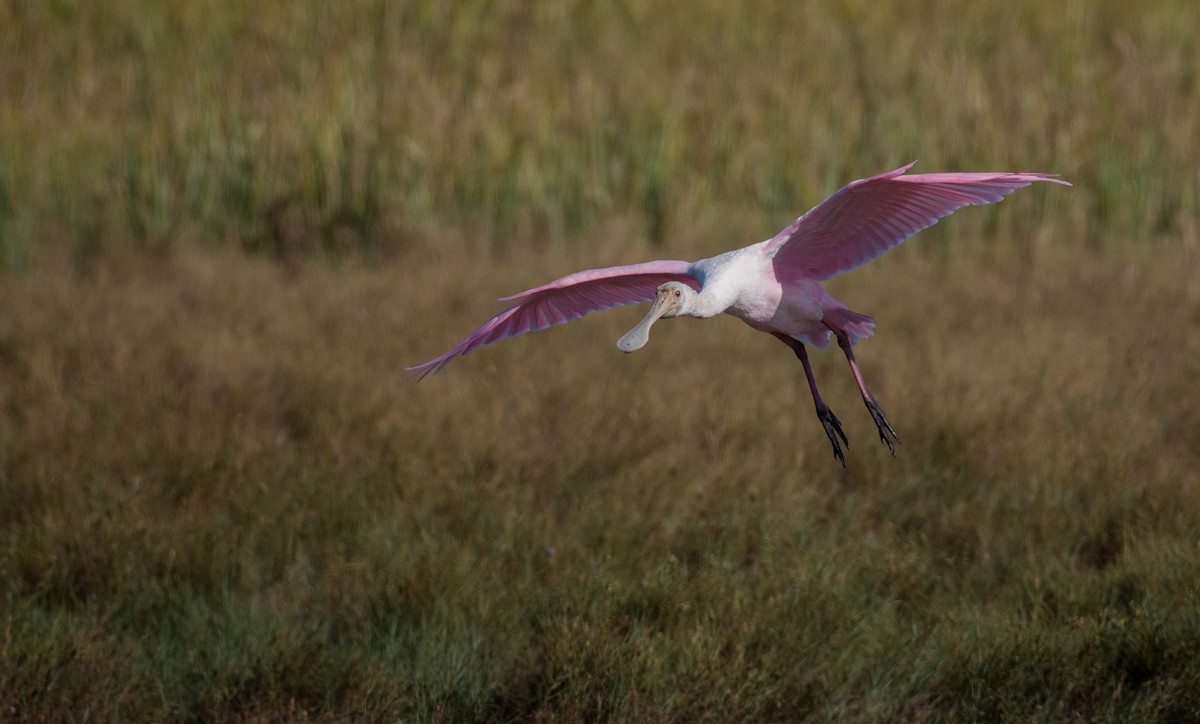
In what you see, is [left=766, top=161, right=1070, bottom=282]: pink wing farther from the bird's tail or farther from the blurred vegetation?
the blurred vegetation

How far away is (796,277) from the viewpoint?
2.98 metres

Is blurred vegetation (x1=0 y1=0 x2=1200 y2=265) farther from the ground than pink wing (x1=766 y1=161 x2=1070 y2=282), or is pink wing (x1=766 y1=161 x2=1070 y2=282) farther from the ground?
blurred vegetation (x1=0 y1=0 x2=1200 y2=265)

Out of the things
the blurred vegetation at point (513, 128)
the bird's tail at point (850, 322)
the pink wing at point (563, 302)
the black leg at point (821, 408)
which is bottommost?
the black leg at point (821, 408)

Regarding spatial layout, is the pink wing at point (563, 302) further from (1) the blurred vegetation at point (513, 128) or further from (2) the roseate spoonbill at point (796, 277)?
(1) the blurred vegetation at point (513, 128)

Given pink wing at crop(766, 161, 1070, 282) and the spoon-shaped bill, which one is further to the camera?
pink wing at crop(766, 161, 1070, 282)

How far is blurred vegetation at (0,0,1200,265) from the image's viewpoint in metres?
7.97

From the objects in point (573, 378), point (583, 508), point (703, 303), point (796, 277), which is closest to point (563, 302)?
point (796, 277)

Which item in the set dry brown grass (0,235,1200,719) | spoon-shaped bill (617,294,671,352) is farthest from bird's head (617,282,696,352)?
dry brown grass (0,235,1200,719)

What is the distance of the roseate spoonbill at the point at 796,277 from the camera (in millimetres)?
2672

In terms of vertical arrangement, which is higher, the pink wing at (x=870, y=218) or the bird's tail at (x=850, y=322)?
the pink wing at (x=870, y=218)

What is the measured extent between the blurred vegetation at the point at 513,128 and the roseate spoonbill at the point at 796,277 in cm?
464

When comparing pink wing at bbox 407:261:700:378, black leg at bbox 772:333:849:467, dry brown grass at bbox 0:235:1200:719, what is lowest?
dry brown grass at bbox 0:235:1200:719

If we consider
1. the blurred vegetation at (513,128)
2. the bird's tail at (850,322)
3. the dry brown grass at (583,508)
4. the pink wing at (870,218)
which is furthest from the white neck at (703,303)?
the blurred vegetation at (513,128)

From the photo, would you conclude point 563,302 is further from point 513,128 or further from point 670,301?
point 513,128
